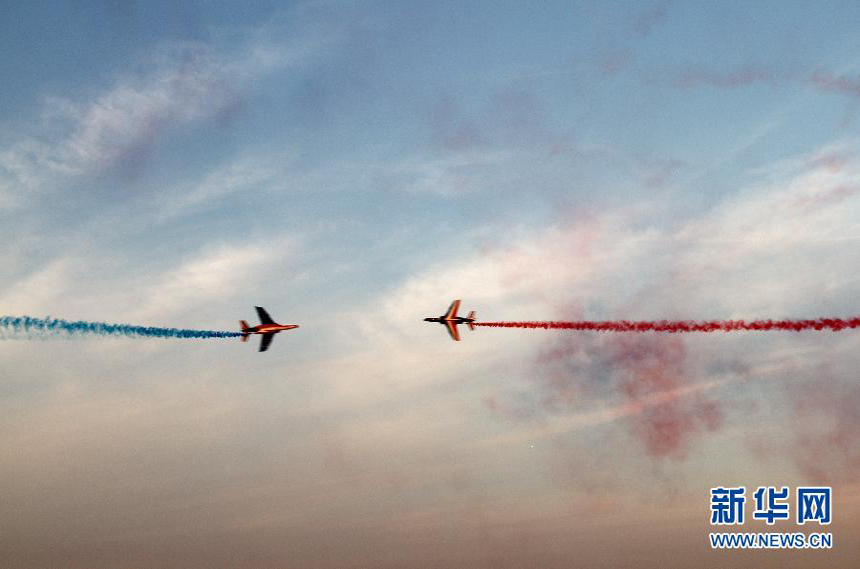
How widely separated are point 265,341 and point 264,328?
148 inches

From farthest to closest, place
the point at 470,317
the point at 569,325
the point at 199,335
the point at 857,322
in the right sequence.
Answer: the point at 470,317, the point at 569,325, the point at 199,335, the point at 857,322

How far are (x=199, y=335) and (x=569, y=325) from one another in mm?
89014

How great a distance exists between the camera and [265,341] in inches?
6895

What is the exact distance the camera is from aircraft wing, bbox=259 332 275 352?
173625 millimetres

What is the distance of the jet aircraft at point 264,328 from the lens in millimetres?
173875

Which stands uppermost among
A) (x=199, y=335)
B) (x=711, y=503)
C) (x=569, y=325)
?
(x=569, y=325)

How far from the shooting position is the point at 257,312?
7092 inches

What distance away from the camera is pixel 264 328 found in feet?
581

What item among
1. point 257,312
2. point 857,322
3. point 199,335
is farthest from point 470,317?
point 857,322

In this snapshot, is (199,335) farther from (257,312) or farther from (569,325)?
(569,325)

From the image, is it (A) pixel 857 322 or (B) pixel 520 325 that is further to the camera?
(B) pixel 520 325

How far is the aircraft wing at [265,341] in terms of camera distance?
17362 cm

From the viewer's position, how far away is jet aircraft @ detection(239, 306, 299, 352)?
173875mm

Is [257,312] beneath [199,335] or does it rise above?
above
